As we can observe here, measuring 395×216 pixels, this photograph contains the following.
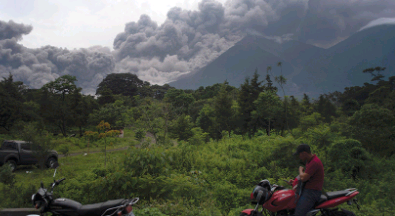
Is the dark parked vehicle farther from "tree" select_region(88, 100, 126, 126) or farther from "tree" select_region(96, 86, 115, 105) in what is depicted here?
"tree" select_region(96, 86, 115, 105)

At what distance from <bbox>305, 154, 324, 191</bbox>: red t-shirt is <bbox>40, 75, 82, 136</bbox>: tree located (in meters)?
28.9

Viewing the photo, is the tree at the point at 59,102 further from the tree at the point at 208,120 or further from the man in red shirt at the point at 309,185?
the man in red shirt at the point at 309,185

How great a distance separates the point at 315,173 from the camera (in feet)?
10.8

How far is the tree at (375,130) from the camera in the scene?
14125 millimetres

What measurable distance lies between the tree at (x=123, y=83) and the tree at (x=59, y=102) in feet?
107

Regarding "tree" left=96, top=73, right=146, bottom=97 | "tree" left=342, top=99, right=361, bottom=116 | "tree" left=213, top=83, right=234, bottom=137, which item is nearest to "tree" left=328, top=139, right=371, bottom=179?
"tree" left=213, top=83, right=234, bottom=137

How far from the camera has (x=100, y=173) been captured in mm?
6402

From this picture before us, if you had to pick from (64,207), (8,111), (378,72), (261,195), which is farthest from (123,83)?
(261,195)

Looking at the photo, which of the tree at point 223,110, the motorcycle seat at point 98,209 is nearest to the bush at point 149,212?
the motorcycle seat at point 98,209

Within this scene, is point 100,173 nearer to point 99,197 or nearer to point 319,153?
point 99,197

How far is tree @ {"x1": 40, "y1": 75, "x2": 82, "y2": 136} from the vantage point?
2653 centimetres

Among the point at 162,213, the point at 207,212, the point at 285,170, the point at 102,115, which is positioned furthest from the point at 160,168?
the point at 102,115

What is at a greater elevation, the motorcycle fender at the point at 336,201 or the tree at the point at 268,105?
the tree at the point at 268,105

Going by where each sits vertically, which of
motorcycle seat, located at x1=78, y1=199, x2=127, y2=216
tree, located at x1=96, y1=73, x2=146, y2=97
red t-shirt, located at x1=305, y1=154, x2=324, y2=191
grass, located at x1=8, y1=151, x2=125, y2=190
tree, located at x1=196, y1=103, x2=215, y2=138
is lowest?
grass, located at x1=8, y1=151, x2=125, y2=190
